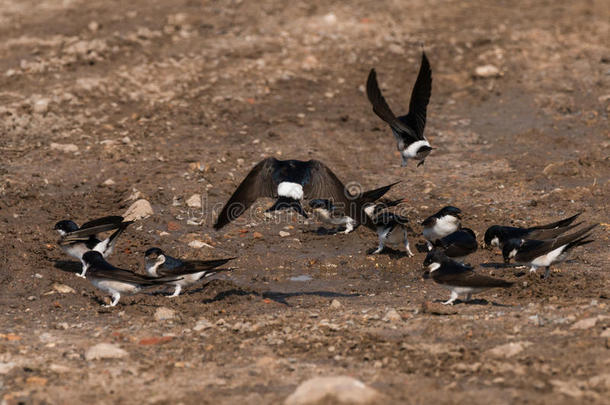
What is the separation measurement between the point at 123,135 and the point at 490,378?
25.7 feet

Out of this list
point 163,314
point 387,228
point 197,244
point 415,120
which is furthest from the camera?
point 415,120

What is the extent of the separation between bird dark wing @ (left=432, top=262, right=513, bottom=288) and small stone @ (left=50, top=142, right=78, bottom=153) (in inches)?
241

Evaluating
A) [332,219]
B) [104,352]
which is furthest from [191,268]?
[332,219]

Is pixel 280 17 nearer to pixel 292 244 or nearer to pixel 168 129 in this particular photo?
pixel 168 129

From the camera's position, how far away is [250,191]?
8.19m

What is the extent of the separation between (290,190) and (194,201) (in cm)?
267

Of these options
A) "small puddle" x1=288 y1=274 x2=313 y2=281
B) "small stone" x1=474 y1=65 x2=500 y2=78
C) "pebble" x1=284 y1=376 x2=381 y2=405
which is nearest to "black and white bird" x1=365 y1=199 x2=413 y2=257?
"small puddle" x1=288 y1=274 x2=313 y2=281

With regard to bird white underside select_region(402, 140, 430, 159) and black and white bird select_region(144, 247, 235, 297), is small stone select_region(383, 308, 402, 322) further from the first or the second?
bird white underside select_region(402, 140, 430, 159)

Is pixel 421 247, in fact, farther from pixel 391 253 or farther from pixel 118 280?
pixel 118 280

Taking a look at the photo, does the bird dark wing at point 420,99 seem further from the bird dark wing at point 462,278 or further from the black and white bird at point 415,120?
the bird dark wing at point 462,278

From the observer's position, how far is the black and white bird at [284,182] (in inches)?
318

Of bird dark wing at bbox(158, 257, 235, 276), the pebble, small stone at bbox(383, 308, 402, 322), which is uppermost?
the pebble

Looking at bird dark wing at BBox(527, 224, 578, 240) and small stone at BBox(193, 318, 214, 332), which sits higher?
small stone at BBox(193, 318, 214, 332)

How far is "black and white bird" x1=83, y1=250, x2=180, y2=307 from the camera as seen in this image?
25.1ft
